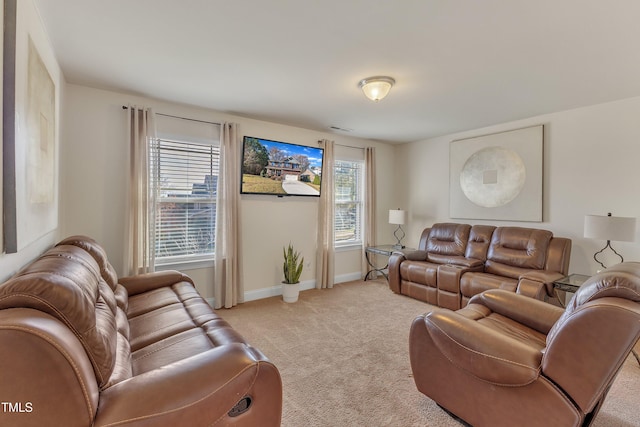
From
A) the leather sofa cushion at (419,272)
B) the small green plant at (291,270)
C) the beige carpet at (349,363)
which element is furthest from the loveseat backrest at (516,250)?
the small green plant at (291,270)

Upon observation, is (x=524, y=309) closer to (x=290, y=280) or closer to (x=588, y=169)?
(x=588, y=169)

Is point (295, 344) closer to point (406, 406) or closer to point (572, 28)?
point (406, 406)

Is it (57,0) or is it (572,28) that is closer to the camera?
(57,0)

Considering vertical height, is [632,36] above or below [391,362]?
above

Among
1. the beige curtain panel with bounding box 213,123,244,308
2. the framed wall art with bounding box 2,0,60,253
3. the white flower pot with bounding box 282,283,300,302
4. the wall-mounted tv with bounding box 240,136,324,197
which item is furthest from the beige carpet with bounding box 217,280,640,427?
the framed wall art with bounding box 2,0,60,253

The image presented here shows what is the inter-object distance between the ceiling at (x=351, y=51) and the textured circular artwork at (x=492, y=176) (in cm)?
77

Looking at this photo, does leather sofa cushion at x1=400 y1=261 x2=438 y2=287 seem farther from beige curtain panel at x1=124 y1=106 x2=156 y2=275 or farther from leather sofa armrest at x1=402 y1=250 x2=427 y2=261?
beige curtain panel at x1=124 y1=106 x2=156 y2=275

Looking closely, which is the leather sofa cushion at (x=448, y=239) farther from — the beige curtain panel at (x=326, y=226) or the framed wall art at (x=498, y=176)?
the beige curtain panel at (x=326, y=226)

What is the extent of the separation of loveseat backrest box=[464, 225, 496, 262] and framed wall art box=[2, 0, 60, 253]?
171 inches

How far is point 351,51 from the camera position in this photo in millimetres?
2229

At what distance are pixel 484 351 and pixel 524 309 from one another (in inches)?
30.3

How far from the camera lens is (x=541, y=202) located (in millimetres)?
3766

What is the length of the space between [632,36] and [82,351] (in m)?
3.45

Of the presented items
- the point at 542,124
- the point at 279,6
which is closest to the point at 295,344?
the point at 279,6
